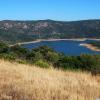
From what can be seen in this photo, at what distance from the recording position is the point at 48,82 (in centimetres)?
694

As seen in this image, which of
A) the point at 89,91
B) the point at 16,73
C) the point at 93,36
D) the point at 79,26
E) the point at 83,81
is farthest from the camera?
the point at 79,26

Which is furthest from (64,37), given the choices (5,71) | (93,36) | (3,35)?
(5,71)

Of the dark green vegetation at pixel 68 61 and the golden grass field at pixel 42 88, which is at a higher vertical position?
the golden grass field at pixel 42 88

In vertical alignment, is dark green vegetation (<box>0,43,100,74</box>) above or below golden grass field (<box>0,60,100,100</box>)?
below

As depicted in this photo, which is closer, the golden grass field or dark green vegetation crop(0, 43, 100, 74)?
the golden grass field

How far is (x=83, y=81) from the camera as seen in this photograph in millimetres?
7578

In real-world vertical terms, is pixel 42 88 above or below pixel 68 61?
above

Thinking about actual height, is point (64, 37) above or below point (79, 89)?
below

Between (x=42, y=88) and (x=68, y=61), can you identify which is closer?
(x=42, y=88)

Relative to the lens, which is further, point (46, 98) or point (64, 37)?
point (64, 37)

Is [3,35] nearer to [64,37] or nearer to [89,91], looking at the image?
[64,37]

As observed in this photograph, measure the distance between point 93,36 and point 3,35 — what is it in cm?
6287

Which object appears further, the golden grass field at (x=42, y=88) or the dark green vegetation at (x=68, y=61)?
the dark green vegetation at (x=68, y=61)

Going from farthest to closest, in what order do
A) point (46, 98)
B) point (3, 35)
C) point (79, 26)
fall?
point (79, 26), point (3, 35), point (46, 98)
